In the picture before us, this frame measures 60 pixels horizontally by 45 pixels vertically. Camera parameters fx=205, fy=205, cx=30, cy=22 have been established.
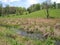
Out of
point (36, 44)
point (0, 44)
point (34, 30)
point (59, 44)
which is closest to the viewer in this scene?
point (0, 44)

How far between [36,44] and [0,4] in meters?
113

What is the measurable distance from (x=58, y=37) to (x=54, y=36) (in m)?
0.68

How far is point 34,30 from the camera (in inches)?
1724

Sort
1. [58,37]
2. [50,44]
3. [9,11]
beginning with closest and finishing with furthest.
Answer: [50,44] → [58,37] → [9,11]

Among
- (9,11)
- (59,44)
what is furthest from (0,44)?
(9,11)

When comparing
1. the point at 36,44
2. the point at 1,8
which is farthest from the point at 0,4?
the point at 36,44

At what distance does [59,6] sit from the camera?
11081 cm

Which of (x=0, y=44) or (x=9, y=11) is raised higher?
(x=0, y=44)

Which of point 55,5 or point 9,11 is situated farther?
point 9,11

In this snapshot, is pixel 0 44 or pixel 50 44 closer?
pixel 50 44

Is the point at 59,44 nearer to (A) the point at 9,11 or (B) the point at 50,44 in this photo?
(B) the point at 50,44

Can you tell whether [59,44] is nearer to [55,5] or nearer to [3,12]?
[55,5]

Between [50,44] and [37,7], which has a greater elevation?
[50,44]

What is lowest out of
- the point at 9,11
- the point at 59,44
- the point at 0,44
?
the point at 9,11
